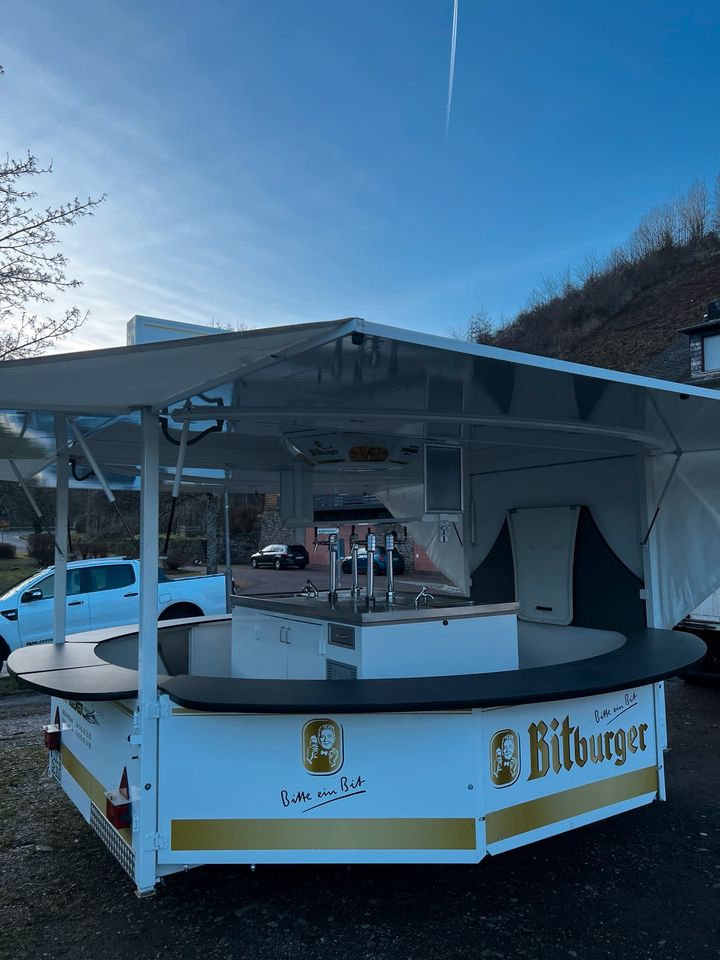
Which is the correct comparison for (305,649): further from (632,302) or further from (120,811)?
(632,302)

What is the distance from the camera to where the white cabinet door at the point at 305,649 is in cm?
431

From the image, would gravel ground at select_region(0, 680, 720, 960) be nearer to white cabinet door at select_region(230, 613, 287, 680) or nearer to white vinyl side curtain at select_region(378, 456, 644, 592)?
white cabinet door at select_region(230, 613, 287, 680)

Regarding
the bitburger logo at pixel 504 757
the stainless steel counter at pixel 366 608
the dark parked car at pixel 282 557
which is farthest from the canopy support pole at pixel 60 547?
the dark parked car at pixel 282 557

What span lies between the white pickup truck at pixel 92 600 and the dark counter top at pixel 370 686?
5645 millimetres

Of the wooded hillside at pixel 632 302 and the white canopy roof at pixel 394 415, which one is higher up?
the wooded hillside at pixel 632 302

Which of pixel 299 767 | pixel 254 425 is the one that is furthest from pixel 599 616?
pixel 299 767

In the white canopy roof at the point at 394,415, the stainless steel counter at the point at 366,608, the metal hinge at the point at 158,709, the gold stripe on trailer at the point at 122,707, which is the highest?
the white canopy roof at the point at 394,415

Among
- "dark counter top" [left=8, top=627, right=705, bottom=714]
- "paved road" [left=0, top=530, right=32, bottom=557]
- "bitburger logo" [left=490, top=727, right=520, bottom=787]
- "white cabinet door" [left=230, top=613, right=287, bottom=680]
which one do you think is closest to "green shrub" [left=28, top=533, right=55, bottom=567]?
"paved road" [left=0, top=530, right=32, bottom=557]

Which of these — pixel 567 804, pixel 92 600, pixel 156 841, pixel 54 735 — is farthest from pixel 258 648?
pixel 92 600

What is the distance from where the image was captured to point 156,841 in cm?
307

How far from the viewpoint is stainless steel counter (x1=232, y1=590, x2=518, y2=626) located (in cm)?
398

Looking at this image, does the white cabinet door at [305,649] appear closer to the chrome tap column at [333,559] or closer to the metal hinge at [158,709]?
the chrome tap column at [333,559]

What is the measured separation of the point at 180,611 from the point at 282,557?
21497 mm

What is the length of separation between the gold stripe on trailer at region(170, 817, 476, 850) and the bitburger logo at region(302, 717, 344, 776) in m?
0.23
